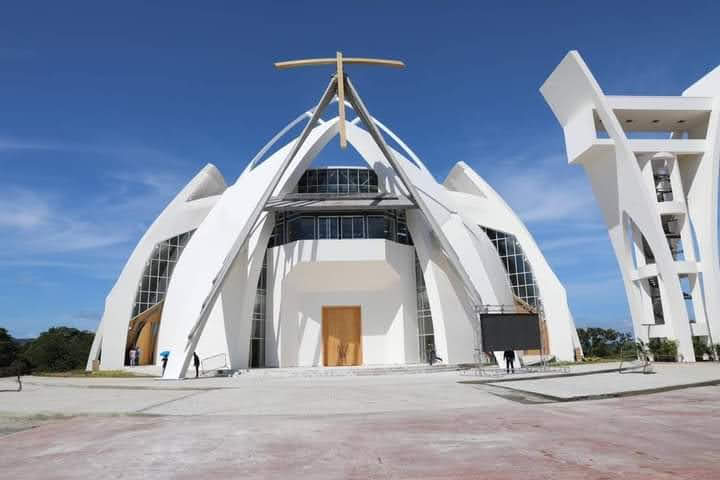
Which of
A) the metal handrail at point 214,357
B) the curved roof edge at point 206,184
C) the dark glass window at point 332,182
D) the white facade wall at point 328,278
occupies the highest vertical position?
the curved roof edge at point 206,184

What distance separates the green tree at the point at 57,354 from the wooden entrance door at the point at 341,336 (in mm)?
22336

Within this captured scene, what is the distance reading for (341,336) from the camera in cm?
2561

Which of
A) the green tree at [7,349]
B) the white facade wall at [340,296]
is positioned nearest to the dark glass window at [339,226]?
the white facade wall at [340,296]

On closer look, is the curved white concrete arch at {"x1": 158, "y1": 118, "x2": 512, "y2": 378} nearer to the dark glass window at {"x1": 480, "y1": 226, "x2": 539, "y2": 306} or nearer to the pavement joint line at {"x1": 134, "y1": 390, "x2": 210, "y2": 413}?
the dark glass window at {"x1": 480, "y1": 226, "x2": 539, "y2": 306}

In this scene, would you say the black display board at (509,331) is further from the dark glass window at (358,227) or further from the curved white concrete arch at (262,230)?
the dark glass window at (358,227)

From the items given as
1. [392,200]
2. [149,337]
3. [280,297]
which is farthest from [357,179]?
[149,337]

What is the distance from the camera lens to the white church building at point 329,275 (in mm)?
23203

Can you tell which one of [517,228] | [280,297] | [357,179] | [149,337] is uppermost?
[357,179]

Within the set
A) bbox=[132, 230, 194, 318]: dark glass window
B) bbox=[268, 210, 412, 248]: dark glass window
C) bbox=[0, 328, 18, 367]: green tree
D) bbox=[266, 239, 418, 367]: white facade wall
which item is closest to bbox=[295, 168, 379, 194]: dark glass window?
bbox=[268, 210, 412, 248]: dark glass window

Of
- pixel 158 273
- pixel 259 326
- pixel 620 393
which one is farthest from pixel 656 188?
pixel 158 273

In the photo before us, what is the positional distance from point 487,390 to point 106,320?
23151 mm

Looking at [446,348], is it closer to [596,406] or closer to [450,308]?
[450,308]

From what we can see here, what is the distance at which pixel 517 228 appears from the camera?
101ft

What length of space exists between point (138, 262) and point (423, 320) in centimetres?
1695
